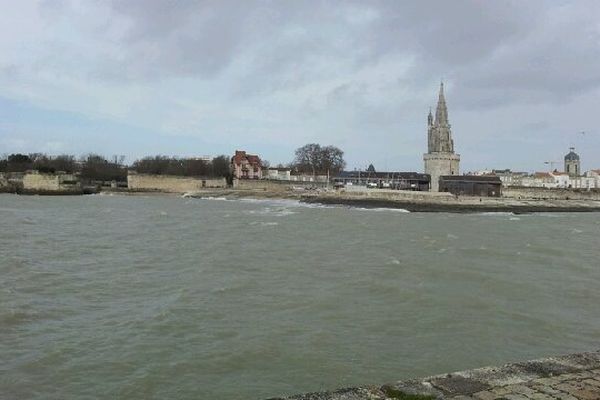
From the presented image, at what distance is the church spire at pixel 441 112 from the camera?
105m

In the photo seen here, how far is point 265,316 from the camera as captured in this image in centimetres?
1117

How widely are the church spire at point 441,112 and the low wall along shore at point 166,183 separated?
4336cm

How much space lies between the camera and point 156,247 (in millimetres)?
22719

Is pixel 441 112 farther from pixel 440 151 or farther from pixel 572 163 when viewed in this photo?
pixel 572 163

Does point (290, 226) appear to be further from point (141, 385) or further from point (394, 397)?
point (394, 397)

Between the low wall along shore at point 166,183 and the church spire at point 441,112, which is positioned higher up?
the church spire at point 441,112

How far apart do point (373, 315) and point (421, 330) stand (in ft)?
4.10

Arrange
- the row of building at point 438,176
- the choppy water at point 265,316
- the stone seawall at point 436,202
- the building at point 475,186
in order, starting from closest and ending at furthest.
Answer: the choppy water at point 265,316, the stone seawall at point 436,202, the building at point 475,186, the row of building at point 438,176

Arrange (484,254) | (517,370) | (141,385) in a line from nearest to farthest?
(517,370) < (141,385) < (484,254)

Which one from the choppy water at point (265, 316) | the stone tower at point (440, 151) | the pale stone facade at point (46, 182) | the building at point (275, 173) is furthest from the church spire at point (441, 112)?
the choppy water at point (265, 316)

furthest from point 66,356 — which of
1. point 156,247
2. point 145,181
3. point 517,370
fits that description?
point 145,181

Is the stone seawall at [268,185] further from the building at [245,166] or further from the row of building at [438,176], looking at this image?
the building at [245,166]

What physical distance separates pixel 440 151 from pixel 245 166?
41371 mm

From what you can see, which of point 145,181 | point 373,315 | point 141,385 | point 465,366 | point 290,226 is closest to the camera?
point 141,385
